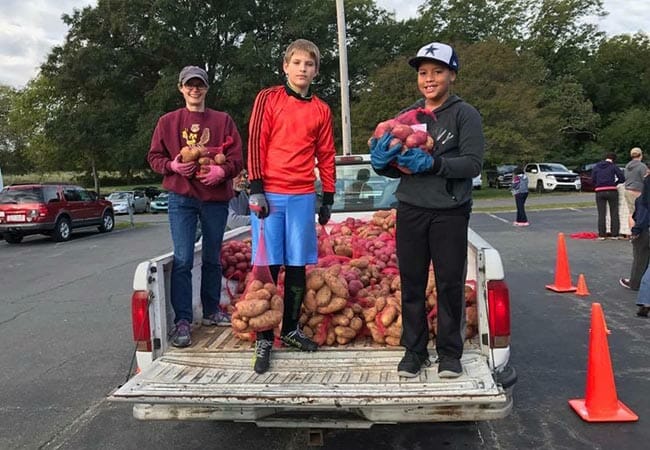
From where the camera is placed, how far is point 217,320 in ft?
13.9

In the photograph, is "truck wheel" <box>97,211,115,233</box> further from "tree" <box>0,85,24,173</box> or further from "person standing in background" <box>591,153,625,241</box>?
"tree" <box>0,85,24,173</box>

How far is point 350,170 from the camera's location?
6.71 m

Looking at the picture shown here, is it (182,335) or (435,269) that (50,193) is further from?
(435,269)

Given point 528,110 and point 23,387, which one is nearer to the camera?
A: point 23,387

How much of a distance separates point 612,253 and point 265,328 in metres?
9.93

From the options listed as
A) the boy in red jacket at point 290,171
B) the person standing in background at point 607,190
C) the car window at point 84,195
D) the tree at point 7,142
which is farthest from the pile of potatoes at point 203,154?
the tree at point 7,142

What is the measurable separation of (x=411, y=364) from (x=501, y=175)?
38939mm

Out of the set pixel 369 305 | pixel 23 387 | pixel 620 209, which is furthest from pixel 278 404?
pixel 620 209

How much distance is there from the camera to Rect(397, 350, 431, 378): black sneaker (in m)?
3.12

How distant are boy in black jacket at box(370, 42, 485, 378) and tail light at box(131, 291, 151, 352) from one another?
4.94 ft

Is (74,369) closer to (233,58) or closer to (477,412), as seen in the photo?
(477,412)

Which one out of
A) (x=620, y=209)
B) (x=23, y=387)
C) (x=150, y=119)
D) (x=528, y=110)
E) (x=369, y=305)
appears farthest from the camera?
(x=150, y=119)

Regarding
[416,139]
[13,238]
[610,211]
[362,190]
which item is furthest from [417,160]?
[13,238]

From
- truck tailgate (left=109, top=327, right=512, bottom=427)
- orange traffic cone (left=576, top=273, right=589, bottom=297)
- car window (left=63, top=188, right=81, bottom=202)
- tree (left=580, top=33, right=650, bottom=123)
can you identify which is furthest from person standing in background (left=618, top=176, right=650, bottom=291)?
tree (left=580, top=33, right=650, bottom=123)
